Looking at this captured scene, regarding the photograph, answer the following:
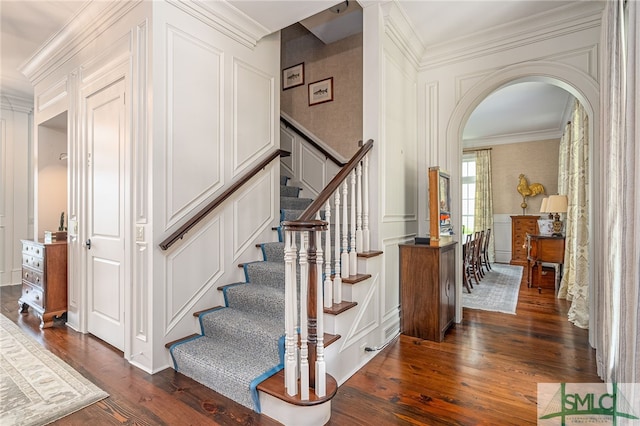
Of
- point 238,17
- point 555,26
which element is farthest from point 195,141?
point 555,26

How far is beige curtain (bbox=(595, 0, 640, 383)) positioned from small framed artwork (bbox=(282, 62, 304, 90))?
3408mm

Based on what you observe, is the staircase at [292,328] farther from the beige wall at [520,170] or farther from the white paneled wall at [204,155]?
the beige wall at [520,170]

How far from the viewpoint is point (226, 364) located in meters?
2.18

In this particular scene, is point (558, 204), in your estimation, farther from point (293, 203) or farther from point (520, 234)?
point (293, 203)

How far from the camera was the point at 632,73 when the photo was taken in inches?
62.8

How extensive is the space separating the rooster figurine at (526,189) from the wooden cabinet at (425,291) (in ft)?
18.2

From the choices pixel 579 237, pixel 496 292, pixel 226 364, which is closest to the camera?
pixel 226 364

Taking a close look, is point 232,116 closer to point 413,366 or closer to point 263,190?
point 263,190

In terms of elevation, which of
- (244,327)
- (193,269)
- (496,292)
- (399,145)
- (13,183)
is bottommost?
(496,292)

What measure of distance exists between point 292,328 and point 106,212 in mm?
2293

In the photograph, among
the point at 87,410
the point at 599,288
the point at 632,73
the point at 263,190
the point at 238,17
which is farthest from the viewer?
the point at 263,190

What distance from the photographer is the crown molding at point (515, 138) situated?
729cm

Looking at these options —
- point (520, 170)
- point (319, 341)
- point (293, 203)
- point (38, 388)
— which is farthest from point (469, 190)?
point (38, 388)

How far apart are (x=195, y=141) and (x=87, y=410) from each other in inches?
80.3
